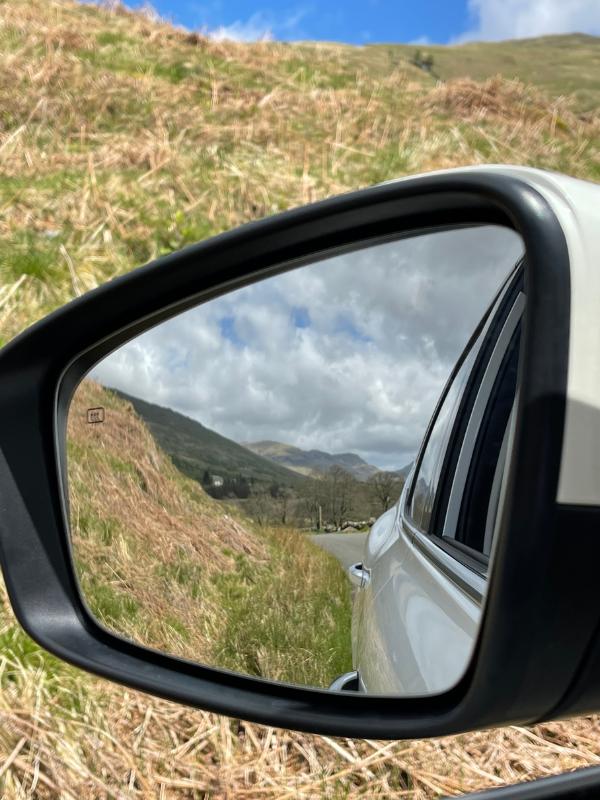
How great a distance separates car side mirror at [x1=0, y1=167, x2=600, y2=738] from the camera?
2.04 feet

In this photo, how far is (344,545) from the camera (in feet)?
3.23

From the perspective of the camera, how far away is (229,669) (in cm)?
115

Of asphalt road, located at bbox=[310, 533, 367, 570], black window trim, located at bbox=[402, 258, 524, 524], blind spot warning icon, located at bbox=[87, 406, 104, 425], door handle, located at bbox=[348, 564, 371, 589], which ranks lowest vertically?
door handle, located at bbox=[348, 564, 371, 589]

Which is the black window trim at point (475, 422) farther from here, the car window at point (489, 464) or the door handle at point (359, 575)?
the door handle at point (359, 575)

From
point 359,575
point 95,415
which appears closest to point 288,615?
point 359,575

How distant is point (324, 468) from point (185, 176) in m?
6.00

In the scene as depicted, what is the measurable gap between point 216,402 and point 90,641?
1.50 feet

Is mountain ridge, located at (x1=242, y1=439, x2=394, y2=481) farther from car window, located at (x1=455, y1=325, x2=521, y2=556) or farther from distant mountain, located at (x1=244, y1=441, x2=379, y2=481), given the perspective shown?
car window, located at (x1=455, y1=325, x2=521, y2=556)

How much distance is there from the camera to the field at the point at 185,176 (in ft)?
8.24

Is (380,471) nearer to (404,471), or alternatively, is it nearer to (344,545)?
(404,471)

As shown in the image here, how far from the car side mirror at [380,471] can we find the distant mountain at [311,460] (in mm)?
19

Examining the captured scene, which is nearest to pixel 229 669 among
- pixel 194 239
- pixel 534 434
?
pixel 534 434

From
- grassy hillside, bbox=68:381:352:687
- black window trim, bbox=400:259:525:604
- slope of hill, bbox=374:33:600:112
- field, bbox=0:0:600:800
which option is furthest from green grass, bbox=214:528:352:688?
slope of hill, bbox=374:33:600:112

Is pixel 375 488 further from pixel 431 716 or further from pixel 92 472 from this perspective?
pixel 92 472
